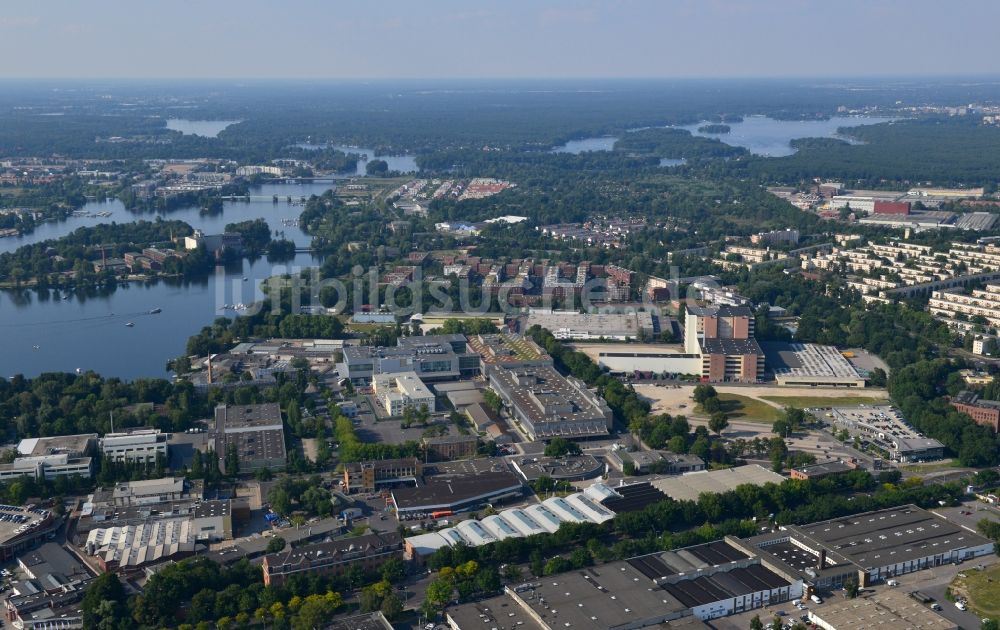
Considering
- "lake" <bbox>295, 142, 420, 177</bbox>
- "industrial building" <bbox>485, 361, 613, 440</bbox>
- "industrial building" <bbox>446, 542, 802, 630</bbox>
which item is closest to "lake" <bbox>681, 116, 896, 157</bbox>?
"lake" <bbox>295, 142, 420, 177</bbox>

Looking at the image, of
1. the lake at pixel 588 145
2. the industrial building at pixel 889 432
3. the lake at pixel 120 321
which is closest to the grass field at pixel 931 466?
the industrial building at pixel 889 432

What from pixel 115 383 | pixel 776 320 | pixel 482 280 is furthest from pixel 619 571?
pixel 482 280

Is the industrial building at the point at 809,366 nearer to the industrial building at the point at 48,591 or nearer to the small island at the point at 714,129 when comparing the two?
the industrial building at the point at 48,591

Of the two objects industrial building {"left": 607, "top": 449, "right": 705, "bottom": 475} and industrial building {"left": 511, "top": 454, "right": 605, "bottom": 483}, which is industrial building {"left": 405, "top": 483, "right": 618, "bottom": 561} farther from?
industrial building {"left": 607, "top": 449, "right": 705, "bottom": 475}

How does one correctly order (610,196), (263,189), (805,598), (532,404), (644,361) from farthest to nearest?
(263,189) < (610,196) < (644,361) < (532,404) < (805,598)

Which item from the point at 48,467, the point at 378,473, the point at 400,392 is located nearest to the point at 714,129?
the point at 400,392

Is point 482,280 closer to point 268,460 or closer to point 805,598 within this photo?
point 268,460
